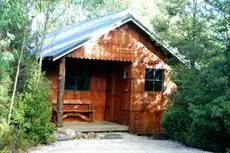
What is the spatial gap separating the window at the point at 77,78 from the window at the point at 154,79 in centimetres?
282

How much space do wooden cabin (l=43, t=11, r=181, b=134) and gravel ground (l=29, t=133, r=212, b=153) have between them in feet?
6.46

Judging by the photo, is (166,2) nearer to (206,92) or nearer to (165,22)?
(165,22)

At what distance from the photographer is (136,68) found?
1800cm

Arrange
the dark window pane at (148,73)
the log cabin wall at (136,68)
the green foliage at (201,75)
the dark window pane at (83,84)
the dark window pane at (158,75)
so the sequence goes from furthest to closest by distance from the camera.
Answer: the dark window pane at (83,84)
the dark window pane at (158,75)
the dark window pane at (148,73)
the log cabin wall at (136,68)
the green foliage at (201,75)

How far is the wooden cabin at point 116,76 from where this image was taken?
17219 millimetres

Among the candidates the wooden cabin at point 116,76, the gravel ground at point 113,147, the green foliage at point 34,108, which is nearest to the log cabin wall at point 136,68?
the wooden cabin at point 116,76

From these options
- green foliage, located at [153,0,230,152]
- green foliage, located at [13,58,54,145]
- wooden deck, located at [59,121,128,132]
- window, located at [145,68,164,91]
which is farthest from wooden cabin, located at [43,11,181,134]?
green foliage, located at [13,58,54,145]

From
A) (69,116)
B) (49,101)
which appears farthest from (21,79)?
(69,116)

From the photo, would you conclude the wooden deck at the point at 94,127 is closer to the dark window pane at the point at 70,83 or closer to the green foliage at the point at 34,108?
the dark window pane at the point at 70,83

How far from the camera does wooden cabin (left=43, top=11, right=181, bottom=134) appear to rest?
1722 centimetres

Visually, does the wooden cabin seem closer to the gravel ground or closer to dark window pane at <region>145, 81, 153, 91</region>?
dark window pane at <region>145, 81, 153, 91</region>

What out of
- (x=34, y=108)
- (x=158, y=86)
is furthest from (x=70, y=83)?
(x=34, y=108)

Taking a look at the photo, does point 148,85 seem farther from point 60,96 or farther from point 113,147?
point 113,147

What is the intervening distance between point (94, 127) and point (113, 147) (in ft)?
11.3
